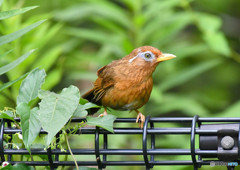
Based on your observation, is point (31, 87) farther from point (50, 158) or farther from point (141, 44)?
point (141, 44)

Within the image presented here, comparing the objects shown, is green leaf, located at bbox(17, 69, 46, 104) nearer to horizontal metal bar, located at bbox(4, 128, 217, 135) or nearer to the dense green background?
horizontal metal bar, located at bbox(4, 128, 217, 135)

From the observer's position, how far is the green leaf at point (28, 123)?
74.4 inches

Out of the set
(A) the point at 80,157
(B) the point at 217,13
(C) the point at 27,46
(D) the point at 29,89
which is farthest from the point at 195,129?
(B) the point at 217,13

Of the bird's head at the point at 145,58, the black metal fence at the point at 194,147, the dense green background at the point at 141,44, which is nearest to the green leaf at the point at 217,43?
the dense green background at the point at 141,44

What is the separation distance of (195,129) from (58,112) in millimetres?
510

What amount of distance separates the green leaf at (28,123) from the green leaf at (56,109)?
51mm

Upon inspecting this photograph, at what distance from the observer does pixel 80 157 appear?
3863 mm

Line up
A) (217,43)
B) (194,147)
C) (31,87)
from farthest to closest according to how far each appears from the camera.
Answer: (217,43)
(31,87)
(194,147)

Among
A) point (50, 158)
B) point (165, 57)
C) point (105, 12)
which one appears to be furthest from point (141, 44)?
point (50, 158)

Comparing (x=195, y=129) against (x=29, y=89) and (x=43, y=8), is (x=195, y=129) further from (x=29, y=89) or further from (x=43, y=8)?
(x=43, y=8)

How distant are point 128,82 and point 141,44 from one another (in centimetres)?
102

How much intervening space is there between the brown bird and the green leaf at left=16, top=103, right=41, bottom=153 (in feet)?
3.95

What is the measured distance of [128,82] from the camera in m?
3.17

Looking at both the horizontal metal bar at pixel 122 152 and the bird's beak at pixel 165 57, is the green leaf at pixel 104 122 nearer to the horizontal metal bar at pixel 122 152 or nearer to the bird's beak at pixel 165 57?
the horizontal metal bar at pixel 122 152
